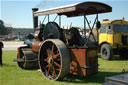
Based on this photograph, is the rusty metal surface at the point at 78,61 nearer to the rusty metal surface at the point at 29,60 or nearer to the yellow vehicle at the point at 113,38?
the rusty metal surface at the point at 29,60

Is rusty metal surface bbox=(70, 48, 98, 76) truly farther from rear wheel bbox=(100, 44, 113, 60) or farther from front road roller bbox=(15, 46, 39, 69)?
rear wheel bbox=(100, 44, 113, 60)

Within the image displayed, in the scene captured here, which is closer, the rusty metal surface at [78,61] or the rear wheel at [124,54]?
the rusty metal surface at [78,61]

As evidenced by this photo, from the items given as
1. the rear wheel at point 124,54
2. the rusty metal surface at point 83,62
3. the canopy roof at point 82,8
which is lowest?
the rear wheel at point 124,54

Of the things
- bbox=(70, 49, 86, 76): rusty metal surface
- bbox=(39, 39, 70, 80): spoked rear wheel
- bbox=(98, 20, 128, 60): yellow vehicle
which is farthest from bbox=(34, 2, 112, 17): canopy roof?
bbox=(98, 20, 128, 60): yellow vehicle

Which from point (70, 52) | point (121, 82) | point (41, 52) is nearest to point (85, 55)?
point (70, 52)

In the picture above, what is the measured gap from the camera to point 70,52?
4664 millimetres

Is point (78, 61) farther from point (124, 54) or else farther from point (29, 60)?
point (124, 54)

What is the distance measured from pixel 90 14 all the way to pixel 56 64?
6.41 ft

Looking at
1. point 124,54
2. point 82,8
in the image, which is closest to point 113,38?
point 124,54

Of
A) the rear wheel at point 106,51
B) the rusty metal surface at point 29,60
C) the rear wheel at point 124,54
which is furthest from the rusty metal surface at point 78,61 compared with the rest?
the rear wheel at point 124,54

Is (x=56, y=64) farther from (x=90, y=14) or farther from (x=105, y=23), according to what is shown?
(x=105, y=23)

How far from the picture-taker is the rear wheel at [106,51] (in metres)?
8.85

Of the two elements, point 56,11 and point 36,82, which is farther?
point 56,11

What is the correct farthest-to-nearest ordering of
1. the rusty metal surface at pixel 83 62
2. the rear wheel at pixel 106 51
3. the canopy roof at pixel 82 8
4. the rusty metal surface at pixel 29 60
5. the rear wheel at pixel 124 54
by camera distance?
1. the rear wheel at pixel 124 54
2. the rear wheel at pixel 106 51
3. the rusty metal surface at pixel 29 60
4. the rusty metal surface at pixel 83 62
5. the canopy roof at pixel 82 8
